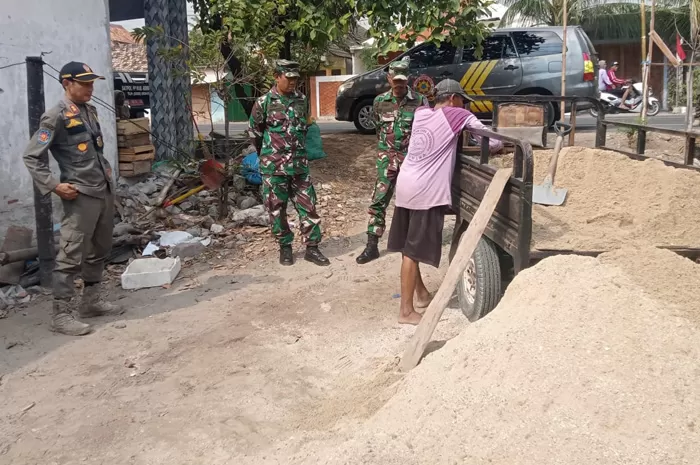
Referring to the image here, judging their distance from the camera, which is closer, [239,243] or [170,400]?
[170,400]

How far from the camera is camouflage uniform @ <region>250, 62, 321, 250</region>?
6004mm

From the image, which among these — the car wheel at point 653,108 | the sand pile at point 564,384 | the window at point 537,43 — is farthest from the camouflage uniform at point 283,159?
the car wheel at point 653,108

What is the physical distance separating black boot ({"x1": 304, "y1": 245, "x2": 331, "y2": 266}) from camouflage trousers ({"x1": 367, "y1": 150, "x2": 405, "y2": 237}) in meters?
0.46

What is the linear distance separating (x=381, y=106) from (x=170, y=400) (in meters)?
3.21

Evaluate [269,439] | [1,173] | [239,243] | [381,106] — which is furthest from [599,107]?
[1,173]

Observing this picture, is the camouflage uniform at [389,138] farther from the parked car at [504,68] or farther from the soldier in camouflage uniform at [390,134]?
the parked car at [504,68]

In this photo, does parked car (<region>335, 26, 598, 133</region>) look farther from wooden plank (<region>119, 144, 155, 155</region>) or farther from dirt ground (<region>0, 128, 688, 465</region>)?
dirt ground (<region>0, 128, 688, 465</region>)

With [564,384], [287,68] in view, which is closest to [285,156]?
[287,68]

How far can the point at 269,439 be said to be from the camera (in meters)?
3.27

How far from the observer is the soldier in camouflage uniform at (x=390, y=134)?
19.0 feet

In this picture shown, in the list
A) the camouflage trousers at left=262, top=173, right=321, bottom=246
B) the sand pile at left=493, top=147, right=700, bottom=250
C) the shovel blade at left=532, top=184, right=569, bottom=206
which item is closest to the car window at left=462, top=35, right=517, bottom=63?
the camouflage trousers at left=262, top=173, right=321, bottom=246

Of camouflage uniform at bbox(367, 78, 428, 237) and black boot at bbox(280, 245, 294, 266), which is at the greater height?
camouflage uniform at bbox(367, 78, 428, 237)

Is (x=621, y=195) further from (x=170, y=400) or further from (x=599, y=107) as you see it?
(x=170, y=400)

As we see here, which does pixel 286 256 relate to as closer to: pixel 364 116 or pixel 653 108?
pixel 364 116
